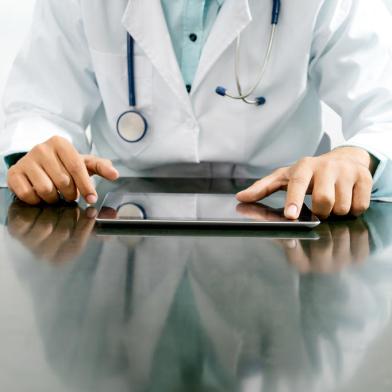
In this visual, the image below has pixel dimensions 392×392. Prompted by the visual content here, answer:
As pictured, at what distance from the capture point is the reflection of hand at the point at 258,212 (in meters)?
0.73

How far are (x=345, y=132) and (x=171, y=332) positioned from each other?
862mm

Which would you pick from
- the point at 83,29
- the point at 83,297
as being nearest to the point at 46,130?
the point at 83,29

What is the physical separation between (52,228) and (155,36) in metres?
0.53

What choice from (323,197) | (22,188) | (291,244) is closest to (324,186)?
(323,197)

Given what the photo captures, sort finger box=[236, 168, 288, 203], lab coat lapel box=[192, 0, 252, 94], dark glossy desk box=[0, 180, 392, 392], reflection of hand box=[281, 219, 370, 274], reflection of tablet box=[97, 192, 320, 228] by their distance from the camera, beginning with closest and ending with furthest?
dark glossy desk box=[0, 180, 392, 392], reflection of hand box=[281, 219, 370, 274], reflection of tablet box=[97, 192, 320, 228], finger box=[236, 168, 288, 203], lab coat lapel box=[192, 0, 252, 94]

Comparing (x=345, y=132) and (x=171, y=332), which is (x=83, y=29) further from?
(x=171, y=332)

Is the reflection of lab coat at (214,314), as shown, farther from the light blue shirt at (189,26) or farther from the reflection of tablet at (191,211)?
the light blue shirt at (189,26)

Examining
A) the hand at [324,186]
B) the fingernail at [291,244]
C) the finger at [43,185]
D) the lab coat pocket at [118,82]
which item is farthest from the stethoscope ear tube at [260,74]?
the fingernail at [291,244]

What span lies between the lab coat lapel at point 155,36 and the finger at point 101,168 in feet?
0.95

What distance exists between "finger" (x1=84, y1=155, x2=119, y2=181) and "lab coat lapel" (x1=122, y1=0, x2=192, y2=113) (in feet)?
0.95

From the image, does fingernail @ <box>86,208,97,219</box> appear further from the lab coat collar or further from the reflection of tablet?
the lab coat collar

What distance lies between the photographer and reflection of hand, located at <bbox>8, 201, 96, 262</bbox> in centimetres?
61

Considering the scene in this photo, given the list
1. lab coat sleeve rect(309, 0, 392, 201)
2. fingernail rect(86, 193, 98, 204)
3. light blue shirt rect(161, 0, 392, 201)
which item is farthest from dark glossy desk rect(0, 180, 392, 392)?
light blue shirt rect(161, 0, 392, 201)

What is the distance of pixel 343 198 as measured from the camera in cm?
78
